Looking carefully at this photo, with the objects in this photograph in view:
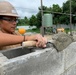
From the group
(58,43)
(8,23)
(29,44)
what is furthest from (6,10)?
(58,43)

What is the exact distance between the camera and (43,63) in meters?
1.99

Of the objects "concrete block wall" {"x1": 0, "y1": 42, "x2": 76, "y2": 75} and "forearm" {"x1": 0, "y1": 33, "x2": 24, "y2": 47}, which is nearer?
"concrete block wall" {"x1": 0, "y1": 42, "x2": 76, "y2": 75}

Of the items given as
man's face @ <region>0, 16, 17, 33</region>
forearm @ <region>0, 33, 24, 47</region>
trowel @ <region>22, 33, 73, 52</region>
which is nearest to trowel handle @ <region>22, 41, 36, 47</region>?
trowel @ <region>22, 33, 73, 52</region>

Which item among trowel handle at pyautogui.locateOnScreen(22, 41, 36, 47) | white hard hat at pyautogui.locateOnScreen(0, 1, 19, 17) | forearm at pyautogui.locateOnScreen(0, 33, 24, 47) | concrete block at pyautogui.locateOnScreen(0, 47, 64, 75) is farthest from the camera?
white hard hat at pyautogui.locateOnScreen(0, 1, 19, 17)

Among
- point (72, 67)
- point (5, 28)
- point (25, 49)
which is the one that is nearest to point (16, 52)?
point (25, 49)

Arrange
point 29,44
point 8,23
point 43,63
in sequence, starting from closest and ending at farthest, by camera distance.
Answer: point 43,63, point 29,44, point 8,23

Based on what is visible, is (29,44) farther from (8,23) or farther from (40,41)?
(8,23)

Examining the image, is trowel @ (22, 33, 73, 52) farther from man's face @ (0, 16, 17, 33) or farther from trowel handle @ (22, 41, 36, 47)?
man's face @ (0, 16, 17, 33)

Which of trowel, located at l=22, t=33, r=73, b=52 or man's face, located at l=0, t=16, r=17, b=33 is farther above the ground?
man's face, located at l=0, t=16, r=17, b=33

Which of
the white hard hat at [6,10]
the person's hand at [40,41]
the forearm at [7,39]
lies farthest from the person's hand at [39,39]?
the white hard hat at [6,10]

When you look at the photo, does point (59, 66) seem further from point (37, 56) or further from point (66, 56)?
point (37, 56)

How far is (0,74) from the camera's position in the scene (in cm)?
144

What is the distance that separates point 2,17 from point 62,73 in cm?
92

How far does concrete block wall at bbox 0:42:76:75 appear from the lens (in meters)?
1.52
